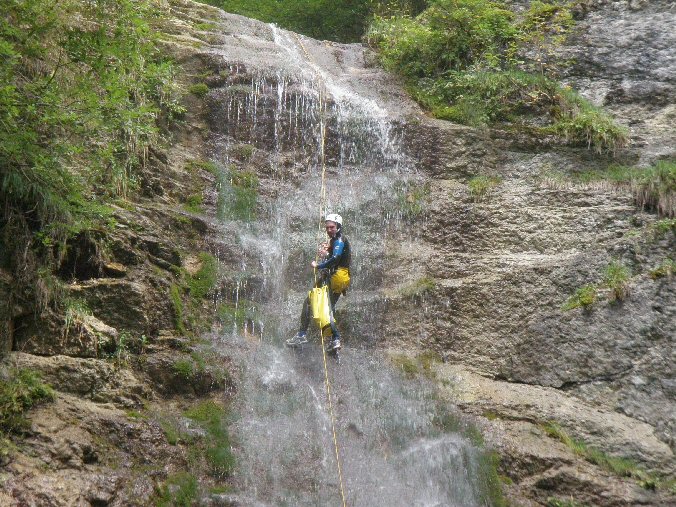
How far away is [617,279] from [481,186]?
2.91 metres

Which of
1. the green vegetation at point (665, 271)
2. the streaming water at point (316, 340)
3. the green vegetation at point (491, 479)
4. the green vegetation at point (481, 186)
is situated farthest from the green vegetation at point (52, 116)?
the green vegetation at point (665, 271)

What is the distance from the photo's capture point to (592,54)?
44.1ft

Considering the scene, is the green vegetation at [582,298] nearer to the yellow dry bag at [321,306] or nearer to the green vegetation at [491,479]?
the green vegetation at [491,479]

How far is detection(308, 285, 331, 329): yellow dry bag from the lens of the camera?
8.51 m

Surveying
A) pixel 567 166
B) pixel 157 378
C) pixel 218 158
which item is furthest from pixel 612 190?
pixel 157 378

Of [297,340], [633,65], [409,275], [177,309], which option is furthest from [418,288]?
[633,65]

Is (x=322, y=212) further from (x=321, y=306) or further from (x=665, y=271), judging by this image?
(x=665, y=271)

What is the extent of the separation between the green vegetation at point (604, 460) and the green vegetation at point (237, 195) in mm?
5567

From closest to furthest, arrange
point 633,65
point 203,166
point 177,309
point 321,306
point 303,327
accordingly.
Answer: point 177,309
point 321,306
point 303,327
point 203,166
point 633,65

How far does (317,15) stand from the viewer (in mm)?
20797

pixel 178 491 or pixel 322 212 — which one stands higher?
pixel 322 212

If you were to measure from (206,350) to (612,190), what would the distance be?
667cm

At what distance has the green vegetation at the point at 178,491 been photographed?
6.35 m

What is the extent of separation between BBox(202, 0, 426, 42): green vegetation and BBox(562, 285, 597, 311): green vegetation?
13.5m
